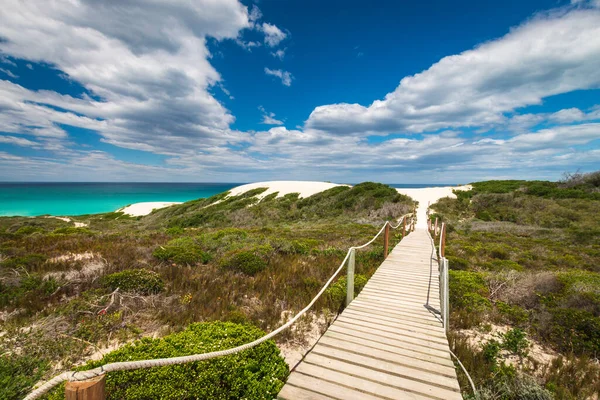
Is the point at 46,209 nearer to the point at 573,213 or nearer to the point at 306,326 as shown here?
the point at 306,326

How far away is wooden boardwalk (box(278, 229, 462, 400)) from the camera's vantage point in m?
3.29

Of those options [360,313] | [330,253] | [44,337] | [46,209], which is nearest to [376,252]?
[330,253]

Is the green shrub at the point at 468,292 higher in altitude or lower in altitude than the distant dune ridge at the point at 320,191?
lower

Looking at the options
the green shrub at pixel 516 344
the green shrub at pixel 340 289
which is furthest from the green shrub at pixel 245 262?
the green shrub at pixel 516 344

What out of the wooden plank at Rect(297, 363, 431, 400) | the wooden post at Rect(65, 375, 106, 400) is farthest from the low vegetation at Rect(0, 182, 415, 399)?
the wooden post at Rect(65, 375, 106, 400)

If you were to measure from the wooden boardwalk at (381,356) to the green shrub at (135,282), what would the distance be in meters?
4.56

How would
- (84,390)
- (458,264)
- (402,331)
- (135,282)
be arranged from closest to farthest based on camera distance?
(84,390), (402,331), (135,282), (458,264)

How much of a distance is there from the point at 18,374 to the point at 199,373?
250 cm

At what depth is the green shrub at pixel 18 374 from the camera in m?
2.89

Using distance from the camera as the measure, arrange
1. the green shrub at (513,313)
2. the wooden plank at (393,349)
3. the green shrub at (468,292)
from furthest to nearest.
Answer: the green shrub at (468,292) → the green shrub at (513,313) → the wooden plank at (393,349)

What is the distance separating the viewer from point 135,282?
6.32m

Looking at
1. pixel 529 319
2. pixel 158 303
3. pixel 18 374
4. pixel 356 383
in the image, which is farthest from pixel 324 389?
pixel 529 319

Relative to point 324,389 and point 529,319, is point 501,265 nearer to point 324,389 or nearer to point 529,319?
point 529,319

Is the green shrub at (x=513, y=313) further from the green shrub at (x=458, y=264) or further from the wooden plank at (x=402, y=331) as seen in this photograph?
the green shrub at (x=458, y=264)
